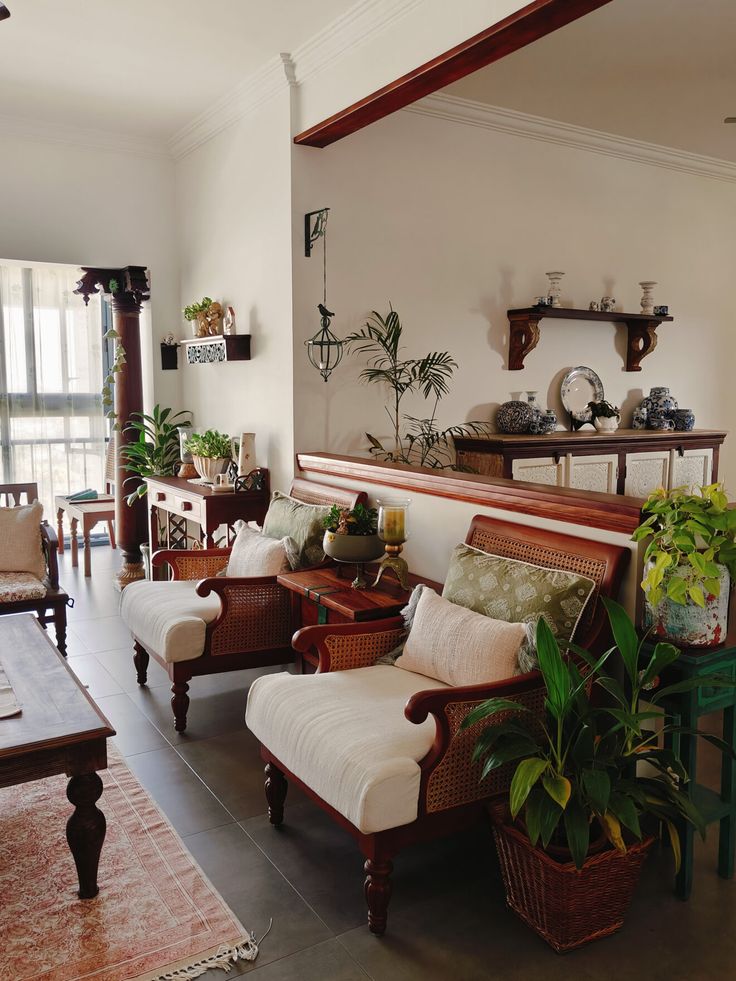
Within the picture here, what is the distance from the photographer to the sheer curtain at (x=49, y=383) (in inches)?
264

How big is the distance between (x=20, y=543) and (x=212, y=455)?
116 centimetres

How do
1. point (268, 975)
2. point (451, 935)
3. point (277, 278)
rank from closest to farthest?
point (268, 975), point (451, 935), point (277, 278)

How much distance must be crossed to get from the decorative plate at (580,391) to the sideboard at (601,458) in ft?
0.55

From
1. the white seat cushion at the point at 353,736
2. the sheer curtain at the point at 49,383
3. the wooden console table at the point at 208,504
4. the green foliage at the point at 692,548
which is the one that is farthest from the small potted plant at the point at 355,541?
the sheer curtain at the point at 49,383

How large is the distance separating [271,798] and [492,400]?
3.13 m

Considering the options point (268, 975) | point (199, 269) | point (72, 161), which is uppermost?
point (72, 161)

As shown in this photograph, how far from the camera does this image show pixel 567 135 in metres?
5.18

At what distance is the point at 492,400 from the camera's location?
5152 millimetres

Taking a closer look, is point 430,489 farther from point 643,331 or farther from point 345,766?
point 643,331

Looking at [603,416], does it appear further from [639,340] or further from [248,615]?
[248,615]

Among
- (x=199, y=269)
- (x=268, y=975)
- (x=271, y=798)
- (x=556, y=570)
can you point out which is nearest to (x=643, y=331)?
(x=199, y=269)

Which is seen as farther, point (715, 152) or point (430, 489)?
point (715, 152)

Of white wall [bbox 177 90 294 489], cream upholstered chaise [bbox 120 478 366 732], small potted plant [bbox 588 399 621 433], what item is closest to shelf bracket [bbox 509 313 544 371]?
small potted plant [bbox 588 399 621 433]

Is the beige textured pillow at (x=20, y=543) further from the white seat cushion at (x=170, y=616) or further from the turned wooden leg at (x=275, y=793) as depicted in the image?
the turned wooden leg at (x=275, y=793)
